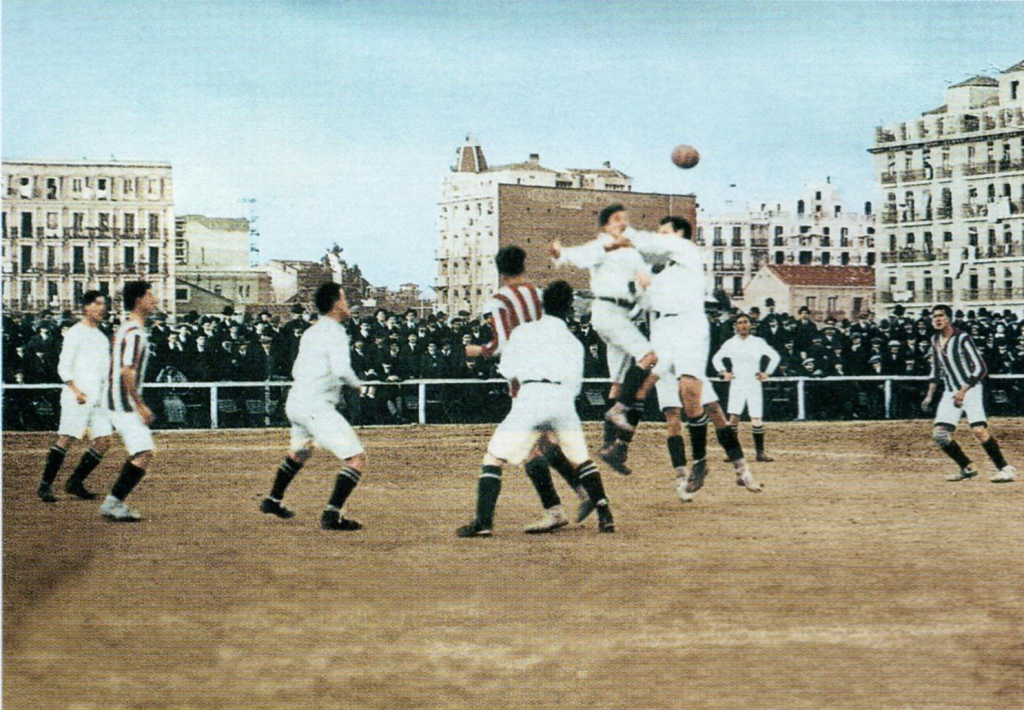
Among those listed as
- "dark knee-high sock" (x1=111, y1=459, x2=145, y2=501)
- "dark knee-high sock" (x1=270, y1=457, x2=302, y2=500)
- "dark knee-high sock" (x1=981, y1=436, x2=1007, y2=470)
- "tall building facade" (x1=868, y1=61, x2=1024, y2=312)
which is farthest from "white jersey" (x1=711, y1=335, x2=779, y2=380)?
"dark knee-high sock" (x1=111, y1=459, x2=145, y2=501)

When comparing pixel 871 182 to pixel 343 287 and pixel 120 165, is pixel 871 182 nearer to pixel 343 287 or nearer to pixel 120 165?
pixel 343 287

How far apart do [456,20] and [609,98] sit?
0.68 metres

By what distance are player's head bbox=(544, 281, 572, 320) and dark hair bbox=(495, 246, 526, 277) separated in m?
0.13

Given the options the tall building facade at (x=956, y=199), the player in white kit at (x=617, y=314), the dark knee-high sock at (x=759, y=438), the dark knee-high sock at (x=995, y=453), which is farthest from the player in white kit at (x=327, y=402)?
the dark knee-high sock at (x=995, y=453)

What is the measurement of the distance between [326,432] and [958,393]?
258cm

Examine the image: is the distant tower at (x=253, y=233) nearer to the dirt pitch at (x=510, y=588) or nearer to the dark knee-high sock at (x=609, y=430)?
the dirt pitch at (x=510, y=588)

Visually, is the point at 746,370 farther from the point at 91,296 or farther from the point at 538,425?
the point at 91,296

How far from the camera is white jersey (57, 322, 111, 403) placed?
15.3 feet

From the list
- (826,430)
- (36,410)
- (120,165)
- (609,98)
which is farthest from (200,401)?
(826,430)

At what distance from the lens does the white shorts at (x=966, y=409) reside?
5.19m

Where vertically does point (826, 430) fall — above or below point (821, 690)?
above

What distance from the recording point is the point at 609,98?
504 cm

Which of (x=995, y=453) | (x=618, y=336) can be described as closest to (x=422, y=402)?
(x=618, y=336)

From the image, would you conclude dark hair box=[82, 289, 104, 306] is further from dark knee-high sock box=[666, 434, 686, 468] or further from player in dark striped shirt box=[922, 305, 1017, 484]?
player in dark striped shirt box=[922, 305, 1017, 484]
